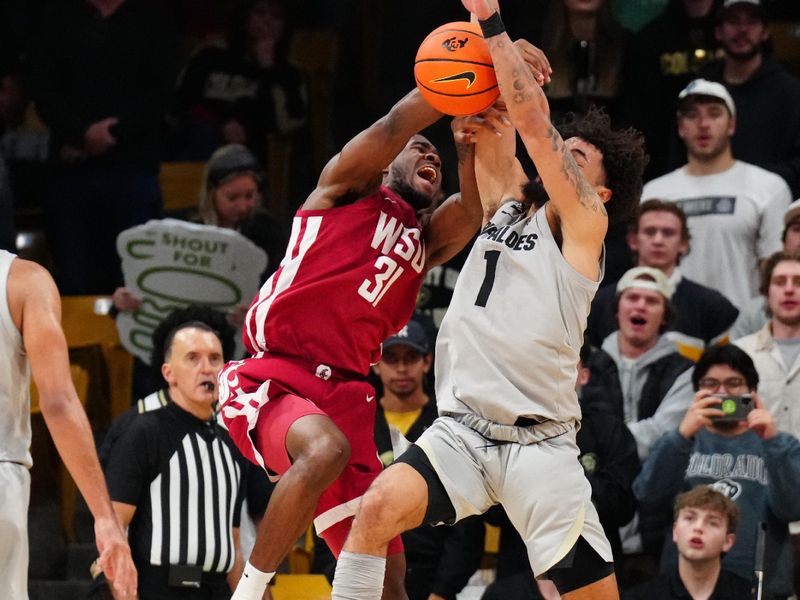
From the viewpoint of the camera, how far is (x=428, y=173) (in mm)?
6078

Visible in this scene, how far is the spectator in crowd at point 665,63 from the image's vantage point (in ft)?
33.4

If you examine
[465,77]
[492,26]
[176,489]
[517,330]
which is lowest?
[176,489]

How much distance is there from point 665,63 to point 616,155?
4.97m

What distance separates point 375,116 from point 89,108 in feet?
7.91

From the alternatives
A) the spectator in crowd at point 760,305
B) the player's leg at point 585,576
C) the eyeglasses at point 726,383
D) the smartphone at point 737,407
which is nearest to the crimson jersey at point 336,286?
the player's leg at point 585,576

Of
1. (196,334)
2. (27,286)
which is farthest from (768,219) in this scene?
(27,286)

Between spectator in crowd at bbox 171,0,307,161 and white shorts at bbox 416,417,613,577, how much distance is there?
20.1ft

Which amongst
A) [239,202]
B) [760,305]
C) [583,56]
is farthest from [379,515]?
[583,56]

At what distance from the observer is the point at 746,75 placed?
31.8 feet

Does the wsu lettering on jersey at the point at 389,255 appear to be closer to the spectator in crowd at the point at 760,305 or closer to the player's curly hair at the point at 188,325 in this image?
the player's curly hair at the point at 188,325

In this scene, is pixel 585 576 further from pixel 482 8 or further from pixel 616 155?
pixel 482 8

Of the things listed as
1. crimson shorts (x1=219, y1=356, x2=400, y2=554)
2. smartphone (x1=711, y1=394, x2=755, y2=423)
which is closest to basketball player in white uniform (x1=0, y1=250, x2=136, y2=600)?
crimson shorts (x1=219, y1=356, x2=400, y2=554)

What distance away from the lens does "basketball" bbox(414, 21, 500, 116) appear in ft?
17.6

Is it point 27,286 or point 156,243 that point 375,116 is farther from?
point 27,286
